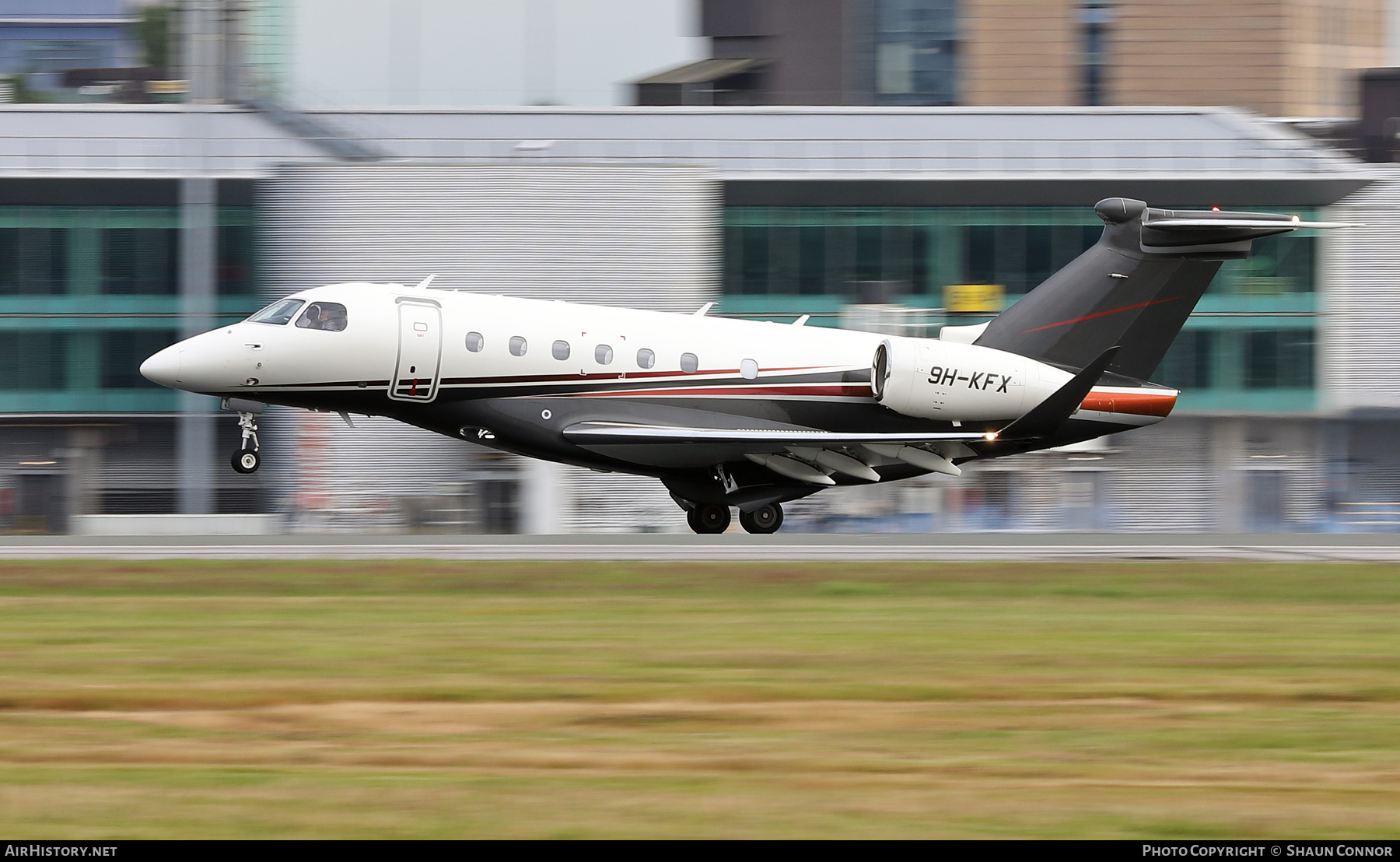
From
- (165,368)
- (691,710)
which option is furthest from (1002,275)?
(691,710)

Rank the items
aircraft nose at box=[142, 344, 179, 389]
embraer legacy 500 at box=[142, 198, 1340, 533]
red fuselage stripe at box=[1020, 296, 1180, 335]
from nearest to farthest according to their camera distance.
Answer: aircraft nose at box=[142, 344, 179, 389]
embraer legacy 500 at box=[142, 198, 1340, 533]
red fuselage stripe at box=[1020, 296, 1180, 335]

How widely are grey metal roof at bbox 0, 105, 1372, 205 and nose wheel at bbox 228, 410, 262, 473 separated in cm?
1773

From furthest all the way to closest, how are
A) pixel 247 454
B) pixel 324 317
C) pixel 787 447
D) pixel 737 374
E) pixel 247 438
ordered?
pixel 737 374 < pixel 787 447 < pixel 324 317 < pixel 247 438 < pixel 247 454

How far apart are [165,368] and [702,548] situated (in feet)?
29.6

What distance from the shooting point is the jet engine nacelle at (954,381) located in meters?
25.3

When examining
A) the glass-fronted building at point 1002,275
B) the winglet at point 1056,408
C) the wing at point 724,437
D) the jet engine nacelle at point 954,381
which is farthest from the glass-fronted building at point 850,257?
the wing at point 724,437

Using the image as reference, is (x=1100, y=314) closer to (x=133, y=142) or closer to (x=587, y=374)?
(x=587, y=374)

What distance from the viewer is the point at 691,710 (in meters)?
10.4

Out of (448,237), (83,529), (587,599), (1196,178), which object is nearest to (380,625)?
(587,599)

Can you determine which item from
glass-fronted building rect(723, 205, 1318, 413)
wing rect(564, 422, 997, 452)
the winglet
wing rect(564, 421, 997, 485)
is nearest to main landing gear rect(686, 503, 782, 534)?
wing rect(564, 421, 997, 485)

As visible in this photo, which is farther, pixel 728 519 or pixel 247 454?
pixel 728 519

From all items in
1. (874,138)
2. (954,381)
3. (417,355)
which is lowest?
(954,381)

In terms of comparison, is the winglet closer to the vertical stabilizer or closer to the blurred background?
the vertical stabilizer

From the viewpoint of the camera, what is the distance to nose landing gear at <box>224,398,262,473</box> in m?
23.0
